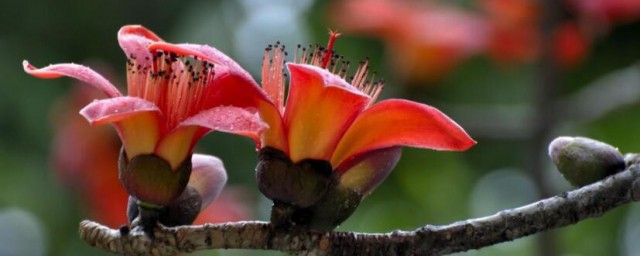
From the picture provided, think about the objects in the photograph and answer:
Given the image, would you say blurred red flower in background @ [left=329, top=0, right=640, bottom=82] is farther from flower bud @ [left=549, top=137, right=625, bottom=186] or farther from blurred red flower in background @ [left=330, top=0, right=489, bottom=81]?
flower bud @ [left=549, top=137, right=625, bottom=186]

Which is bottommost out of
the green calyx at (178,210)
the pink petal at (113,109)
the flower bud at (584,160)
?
the green calyx at (178,210)

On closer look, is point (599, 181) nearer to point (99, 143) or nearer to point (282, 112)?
point (282, 112)

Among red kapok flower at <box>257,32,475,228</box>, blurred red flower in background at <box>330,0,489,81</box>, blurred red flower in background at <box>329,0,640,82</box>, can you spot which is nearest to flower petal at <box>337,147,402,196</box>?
red kapok flower at <box>257,32,475,228</box>

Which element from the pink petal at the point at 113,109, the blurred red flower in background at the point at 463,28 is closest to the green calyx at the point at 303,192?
the pink petal at the point at 113,109

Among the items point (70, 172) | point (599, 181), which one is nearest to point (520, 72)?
point (70, 172)

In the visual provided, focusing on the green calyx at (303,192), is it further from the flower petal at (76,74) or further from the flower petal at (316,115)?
the flower petal at (76,74)

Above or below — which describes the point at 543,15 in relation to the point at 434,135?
above
